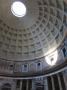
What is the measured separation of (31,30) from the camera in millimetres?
23547

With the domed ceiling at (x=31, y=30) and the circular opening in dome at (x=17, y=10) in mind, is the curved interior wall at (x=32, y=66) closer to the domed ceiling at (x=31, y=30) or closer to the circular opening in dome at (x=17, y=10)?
the domed ceiling at (x=31, y=30)

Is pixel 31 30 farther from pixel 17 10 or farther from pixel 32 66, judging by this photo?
pixel 32 66

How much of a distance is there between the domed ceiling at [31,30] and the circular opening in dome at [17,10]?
427 mm

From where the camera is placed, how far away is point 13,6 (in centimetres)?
2347

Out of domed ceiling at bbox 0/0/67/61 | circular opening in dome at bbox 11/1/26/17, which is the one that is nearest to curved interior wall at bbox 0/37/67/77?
domed ceiling at bbox 0/0/67/61

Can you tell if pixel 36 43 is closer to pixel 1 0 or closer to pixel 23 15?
pixel 23 15

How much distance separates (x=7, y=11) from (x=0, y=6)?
1.00 metres

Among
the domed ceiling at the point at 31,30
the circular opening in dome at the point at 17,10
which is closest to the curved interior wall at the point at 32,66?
the domed ceiling at the point at 31,30

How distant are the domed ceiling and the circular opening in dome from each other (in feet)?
1.40

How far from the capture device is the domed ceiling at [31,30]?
837 inches

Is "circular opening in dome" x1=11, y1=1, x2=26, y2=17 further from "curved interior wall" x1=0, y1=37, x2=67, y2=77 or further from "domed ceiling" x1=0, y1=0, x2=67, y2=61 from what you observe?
"curved interior wall" x1=0, y1=37, x2=67, y2=77

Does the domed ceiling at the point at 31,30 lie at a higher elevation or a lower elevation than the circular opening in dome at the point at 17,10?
lower

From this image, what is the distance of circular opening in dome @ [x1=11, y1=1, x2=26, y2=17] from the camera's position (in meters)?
22.9

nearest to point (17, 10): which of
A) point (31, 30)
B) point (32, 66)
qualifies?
point (31, 30)
